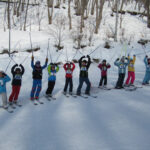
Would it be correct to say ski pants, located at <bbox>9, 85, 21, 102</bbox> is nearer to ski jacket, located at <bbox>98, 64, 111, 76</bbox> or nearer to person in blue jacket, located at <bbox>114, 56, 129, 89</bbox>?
ski jacket, located at <bbox>98, 64, 111, 76</bbox>

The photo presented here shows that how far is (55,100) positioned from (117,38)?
15.8 metres

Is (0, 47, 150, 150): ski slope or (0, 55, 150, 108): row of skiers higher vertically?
(0, 55, 150, 108): row of skiers

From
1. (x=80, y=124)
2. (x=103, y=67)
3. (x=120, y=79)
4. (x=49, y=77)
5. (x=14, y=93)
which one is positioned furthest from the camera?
(x=103, y=67)

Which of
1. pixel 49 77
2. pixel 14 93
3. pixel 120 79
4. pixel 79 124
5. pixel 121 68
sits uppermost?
pixel 121 68

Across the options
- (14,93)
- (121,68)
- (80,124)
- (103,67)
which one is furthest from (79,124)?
(121,68)

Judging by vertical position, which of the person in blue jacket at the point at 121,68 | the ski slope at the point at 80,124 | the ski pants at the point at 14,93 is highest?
the person in blue jacket at the point at 121,68

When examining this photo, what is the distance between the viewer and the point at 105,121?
16.1ft

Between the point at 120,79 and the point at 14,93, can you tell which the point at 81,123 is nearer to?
the point at 14,93

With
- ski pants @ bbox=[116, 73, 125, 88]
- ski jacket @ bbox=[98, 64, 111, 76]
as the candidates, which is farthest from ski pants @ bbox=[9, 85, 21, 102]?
ski pants @ bbox=[116, 73, 125, 88]

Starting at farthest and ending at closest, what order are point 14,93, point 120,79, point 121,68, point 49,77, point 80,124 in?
point 120,79 < point 121,68 < point 49,77 < point 14,93 < point 80,124

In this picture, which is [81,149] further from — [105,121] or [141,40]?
[141,40]

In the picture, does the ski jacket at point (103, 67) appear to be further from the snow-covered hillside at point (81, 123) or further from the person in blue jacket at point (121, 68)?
the snow-covered hillside at point (81, 123)

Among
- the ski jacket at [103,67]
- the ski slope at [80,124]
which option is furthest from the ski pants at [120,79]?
the ski slope at [80,124]

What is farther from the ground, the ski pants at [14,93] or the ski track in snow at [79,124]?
the ski pants at [14,93]
